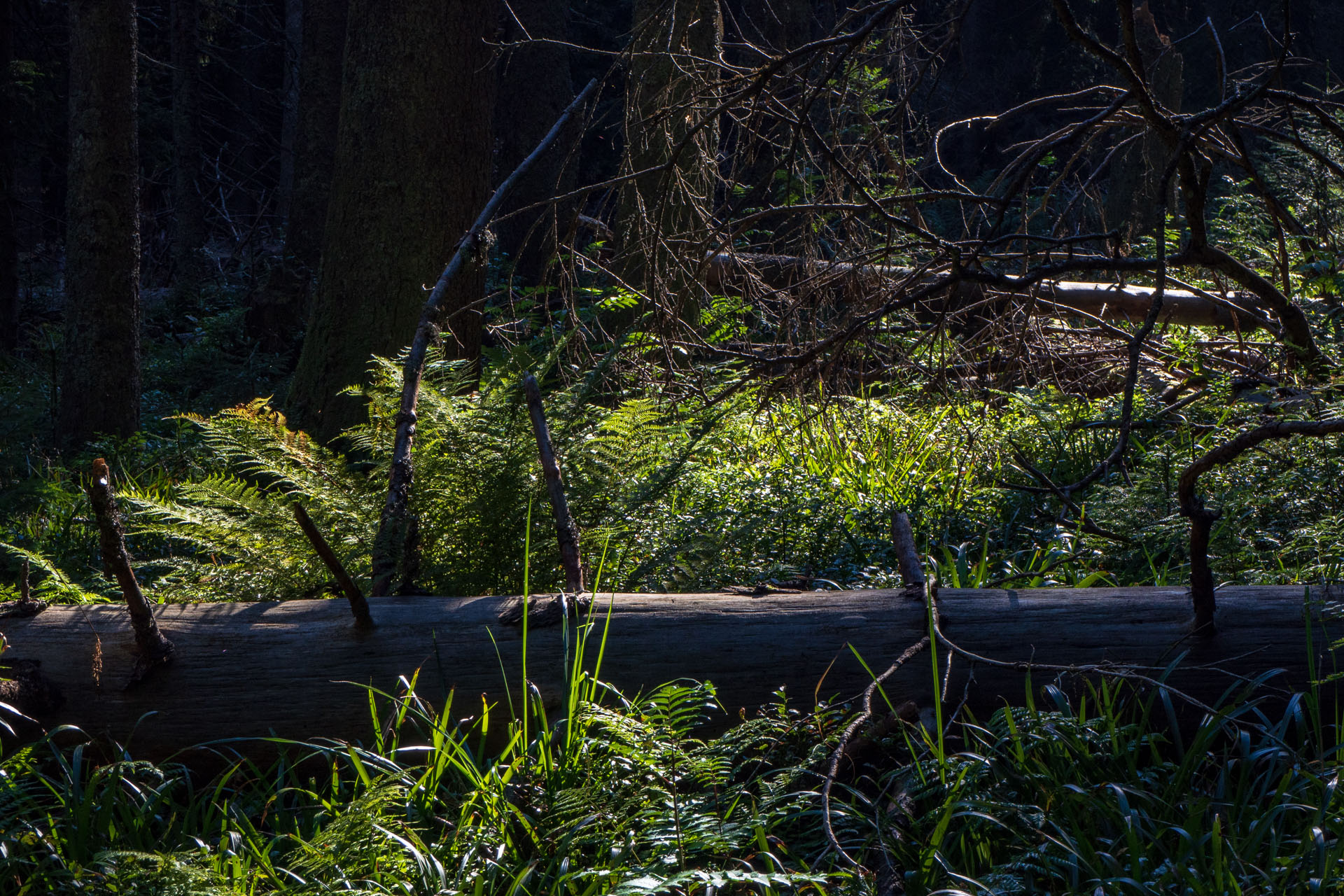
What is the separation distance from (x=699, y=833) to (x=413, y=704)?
99 centimetres

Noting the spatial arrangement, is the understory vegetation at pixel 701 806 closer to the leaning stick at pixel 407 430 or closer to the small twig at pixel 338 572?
the small twig at pixel 338 572

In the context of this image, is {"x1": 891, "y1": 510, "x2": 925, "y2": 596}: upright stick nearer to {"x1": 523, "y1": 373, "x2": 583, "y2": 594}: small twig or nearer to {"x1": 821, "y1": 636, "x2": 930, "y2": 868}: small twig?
{"x1": 821, "y1": 636, "x2": 930, "y2": 868}: small twig

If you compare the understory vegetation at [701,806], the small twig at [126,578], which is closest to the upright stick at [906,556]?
the understory vegetation at [701,806]

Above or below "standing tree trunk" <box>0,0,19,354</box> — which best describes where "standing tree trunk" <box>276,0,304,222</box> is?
above


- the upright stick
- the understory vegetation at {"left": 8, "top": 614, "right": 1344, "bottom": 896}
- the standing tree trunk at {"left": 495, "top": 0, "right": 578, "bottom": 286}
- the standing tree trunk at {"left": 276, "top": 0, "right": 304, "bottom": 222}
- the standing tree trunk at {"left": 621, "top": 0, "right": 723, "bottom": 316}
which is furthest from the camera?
the standing tree trunk at {"left": 276, "top": 0, "right": 304, "bottom": 222}

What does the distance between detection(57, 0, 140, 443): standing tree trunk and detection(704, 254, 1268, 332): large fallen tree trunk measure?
191 inches

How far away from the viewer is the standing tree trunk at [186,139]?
16.4 meters

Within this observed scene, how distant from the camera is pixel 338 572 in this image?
2625mm

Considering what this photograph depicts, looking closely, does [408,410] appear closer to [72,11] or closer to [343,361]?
[343,361]

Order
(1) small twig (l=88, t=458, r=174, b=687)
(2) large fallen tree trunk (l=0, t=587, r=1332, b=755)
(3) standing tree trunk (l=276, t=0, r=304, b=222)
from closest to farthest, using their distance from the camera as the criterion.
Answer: (1) small twig (l=88, t=458, r=174, b=687) → (2) large fallen tree trunk (l=0, t=587, r=1332, b=755) → (3) standing tree trunk (l=276, t=0, r=304, b=222)

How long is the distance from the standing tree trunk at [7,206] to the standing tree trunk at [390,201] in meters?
7.61

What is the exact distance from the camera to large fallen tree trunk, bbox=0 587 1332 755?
2773 millimetres

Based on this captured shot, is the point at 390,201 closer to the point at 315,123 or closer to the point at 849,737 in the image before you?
the point at 849,737

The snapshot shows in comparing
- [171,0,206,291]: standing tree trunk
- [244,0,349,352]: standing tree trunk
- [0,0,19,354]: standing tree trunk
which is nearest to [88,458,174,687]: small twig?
[244,0,349,352]: standing tree trunk
